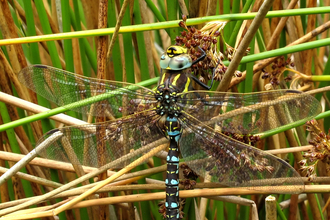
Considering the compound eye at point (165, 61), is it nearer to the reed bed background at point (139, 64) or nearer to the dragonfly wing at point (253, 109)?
the reed bed background at point (139, 64)

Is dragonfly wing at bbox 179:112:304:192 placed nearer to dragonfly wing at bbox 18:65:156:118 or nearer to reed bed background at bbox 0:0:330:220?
reed bed background at bbox 0:0:330:220

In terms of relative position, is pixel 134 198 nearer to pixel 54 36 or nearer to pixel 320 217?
pixel 54 36

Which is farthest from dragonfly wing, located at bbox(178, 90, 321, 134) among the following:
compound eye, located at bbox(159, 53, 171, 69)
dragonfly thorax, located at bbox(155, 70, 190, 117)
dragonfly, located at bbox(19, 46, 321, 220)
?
compound eye, located at bbox(159, 53, 171, 69)

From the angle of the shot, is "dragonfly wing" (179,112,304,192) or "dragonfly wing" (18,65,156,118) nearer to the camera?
"dragonfly wing" (179,112,304,192)

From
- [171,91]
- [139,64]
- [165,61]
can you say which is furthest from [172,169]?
[139,64]

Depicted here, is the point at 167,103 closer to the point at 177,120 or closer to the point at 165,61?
the point at 177,120

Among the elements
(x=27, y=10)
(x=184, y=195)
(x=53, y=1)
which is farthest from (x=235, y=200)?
(x=53, y=1)

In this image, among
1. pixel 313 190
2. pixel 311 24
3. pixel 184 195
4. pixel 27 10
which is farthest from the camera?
pixel 311 24
